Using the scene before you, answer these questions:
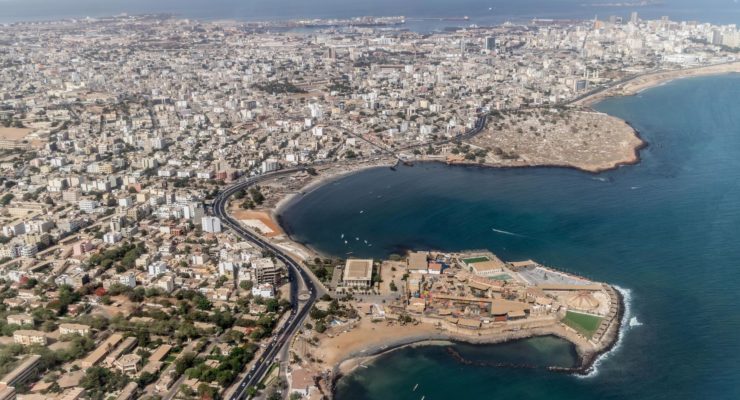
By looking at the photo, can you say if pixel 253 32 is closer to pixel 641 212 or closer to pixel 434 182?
pixel 434 182

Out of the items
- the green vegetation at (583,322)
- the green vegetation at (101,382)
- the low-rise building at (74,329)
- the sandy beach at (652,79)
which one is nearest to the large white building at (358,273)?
the green vegetation at (583,322)

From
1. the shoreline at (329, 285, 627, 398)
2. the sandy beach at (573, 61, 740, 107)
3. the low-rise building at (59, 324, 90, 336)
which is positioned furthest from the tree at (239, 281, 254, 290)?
the sandy beach at (573, 61, 740, 107)

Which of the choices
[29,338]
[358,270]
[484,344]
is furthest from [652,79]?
[29,338]

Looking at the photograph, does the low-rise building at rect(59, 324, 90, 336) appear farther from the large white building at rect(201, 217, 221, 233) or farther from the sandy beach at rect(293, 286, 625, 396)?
the large white building at rect(201, 217, 221, 233)

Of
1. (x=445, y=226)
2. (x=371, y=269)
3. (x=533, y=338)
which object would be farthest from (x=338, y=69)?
(x=533, y=338)

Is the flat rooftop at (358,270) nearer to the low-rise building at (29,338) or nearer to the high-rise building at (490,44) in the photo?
the low-rise building at (29,338)

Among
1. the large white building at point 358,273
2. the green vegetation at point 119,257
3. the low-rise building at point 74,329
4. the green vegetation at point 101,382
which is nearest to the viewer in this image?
the green vegetation at point 101,382

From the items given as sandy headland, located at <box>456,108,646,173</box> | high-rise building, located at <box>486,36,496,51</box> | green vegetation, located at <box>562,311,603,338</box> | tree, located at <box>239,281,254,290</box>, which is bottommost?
tree, located at <box>239,281,254,290</box>
